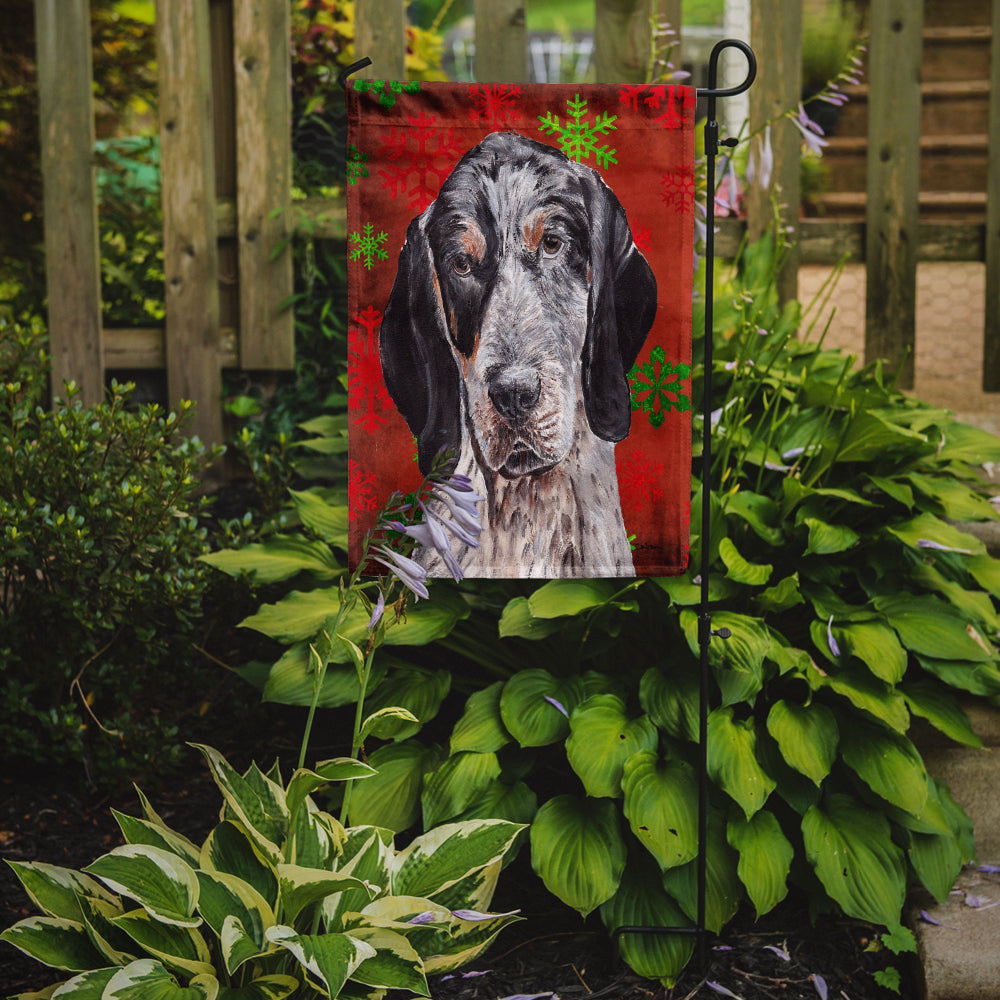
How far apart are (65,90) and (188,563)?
1.93m

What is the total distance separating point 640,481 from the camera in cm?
198

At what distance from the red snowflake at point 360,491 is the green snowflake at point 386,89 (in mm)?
681

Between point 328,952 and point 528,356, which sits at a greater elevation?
point 528,356

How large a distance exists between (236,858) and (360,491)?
700 mm

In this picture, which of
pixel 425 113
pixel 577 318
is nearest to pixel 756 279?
pixel 577 318

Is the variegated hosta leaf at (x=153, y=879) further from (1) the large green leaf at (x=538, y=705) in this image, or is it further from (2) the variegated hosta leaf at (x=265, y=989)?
(1) the large green leaf at (x=538, y=705)

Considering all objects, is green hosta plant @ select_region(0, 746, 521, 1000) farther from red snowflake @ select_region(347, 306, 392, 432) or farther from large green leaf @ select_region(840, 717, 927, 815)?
large green leaf @ select_region(840, 717, 927, 815)

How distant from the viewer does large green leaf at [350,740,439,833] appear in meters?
2.09

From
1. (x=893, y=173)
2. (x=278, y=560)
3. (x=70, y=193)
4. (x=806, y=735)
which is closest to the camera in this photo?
(x=806, y=735)

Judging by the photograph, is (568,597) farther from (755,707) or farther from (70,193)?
(70,193)

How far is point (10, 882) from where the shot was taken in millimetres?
2104

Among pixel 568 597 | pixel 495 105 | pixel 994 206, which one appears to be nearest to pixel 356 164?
pixel 495 105

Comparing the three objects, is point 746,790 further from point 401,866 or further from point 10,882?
point 10,882

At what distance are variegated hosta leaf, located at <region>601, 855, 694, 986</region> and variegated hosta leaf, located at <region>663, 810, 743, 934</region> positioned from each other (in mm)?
36
